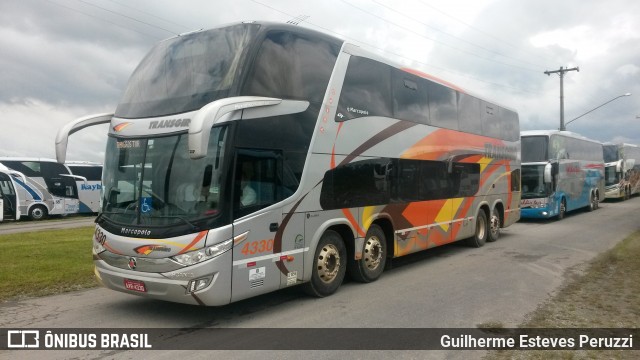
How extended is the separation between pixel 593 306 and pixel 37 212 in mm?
27644

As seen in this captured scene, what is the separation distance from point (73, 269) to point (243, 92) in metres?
5.93

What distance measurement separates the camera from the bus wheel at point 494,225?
14.2 metres

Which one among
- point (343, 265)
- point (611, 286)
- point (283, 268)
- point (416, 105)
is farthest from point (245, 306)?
point (611, 286)

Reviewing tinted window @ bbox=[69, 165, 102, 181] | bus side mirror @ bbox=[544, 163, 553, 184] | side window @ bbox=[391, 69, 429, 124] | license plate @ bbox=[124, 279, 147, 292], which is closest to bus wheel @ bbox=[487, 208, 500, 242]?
bus side mirror @ bbox=[544, 163, 553, 184]

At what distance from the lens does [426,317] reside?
21.7ft

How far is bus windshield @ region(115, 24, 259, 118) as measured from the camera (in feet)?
21.1

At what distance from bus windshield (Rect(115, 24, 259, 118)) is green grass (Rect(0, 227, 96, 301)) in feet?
11.4

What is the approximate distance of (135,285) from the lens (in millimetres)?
6211

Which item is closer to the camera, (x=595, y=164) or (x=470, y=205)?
(x=470, y=205)

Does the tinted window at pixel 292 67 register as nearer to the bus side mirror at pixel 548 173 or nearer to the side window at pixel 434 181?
the side window at pixel 434 181

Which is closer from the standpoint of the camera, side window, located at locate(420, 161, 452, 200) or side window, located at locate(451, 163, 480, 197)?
side window, located at locate(420, 161, 452, 200)

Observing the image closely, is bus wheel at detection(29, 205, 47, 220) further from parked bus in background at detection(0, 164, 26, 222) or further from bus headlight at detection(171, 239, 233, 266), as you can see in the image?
bus headlight at detection(171, 239, 233, 266)

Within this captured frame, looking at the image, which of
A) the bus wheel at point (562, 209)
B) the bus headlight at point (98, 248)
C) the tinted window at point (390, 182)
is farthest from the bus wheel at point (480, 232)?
the bus headlight at point (98, 248)

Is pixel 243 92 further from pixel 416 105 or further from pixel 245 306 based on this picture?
pixel 416 105
